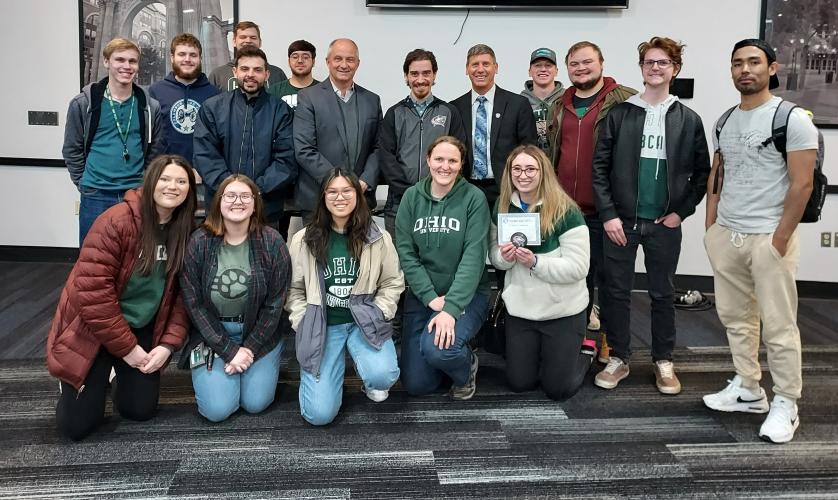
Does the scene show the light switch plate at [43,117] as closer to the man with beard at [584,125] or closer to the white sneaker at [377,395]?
the white sneaker at [377,395]

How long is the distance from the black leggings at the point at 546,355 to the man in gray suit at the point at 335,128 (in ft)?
3.63

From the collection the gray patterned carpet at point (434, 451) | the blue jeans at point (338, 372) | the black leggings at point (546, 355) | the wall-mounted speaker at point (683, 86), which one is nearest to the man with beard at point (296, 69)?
the blue jeans at point (338, 372)

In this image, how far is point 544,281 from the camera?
2.78 metres

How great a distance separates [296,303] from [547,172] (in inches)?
48.0

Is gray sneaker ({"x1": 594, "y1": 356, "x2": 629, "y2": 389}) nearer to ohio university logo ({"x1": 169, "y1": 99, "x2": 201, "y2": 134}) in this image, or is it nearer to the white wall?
the white wall

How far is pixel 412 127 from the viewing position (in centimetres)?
328

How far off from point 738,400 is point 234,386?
210 cm

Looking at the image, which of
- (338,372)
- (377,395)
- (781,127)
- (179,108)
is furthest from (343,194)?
(781,127)

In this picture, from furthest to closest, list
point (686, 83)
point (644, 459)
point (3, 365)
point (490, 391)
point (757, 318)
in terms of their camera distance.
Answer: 1. point (686, 83)
2. point (3, 365)
3. point (490, 391)
4. point (757, 318)
5. point (644, 459)

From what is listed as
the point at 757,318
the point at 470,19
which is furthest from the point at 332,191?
the point at 470,19

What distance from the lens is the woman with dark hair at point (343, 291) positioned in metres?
2.67

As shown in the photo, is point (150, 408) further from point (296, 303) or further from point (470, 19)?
point (470, 19)

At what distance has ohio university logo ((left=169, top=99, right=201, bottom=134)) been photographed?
3.49 metres

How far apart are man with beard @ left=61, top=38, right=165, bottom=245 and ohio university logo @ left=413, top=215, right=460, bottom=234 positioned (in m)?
1.51
